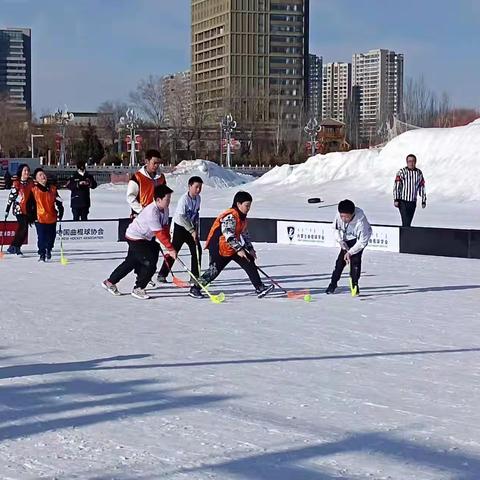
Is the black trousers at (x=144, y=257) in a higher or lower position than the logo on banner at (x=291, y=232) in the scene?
lower

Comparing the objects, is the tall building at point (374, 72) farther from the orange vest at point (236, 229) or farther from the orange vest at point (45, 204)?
the orange vest at point (236, 229)

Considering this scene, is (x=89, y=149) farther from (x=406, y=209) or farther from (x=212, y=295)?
(x=212, y=295)

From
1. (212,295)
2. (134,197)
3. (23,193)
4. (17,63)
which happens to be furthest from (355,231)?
(17,63)

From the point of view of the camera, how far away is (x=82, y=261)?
1385cm

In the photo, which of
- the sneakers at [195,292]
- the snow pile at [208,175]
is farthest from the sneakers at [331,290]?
the snow pile at [208,175]

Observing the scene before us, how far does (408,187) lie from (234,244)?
6556 mm

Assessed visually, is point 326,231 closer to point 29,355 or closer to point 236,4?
point 29,355

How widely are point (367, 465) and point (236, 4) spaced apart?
390ft

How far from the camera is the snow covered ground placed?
418 cm

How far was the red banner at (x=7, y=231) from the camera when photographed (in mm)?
15477

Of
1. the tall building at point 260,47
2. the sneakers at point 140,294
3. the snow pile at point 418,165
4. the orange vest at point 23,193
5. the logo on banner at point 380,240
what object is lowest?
the sneakers at point 140,294

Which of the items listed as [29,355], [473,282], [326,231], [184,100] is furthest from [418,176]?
[184,100]

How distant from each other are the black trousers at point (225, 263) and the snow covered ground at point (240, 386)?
258 mm

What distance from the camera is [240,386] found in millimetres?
5734
